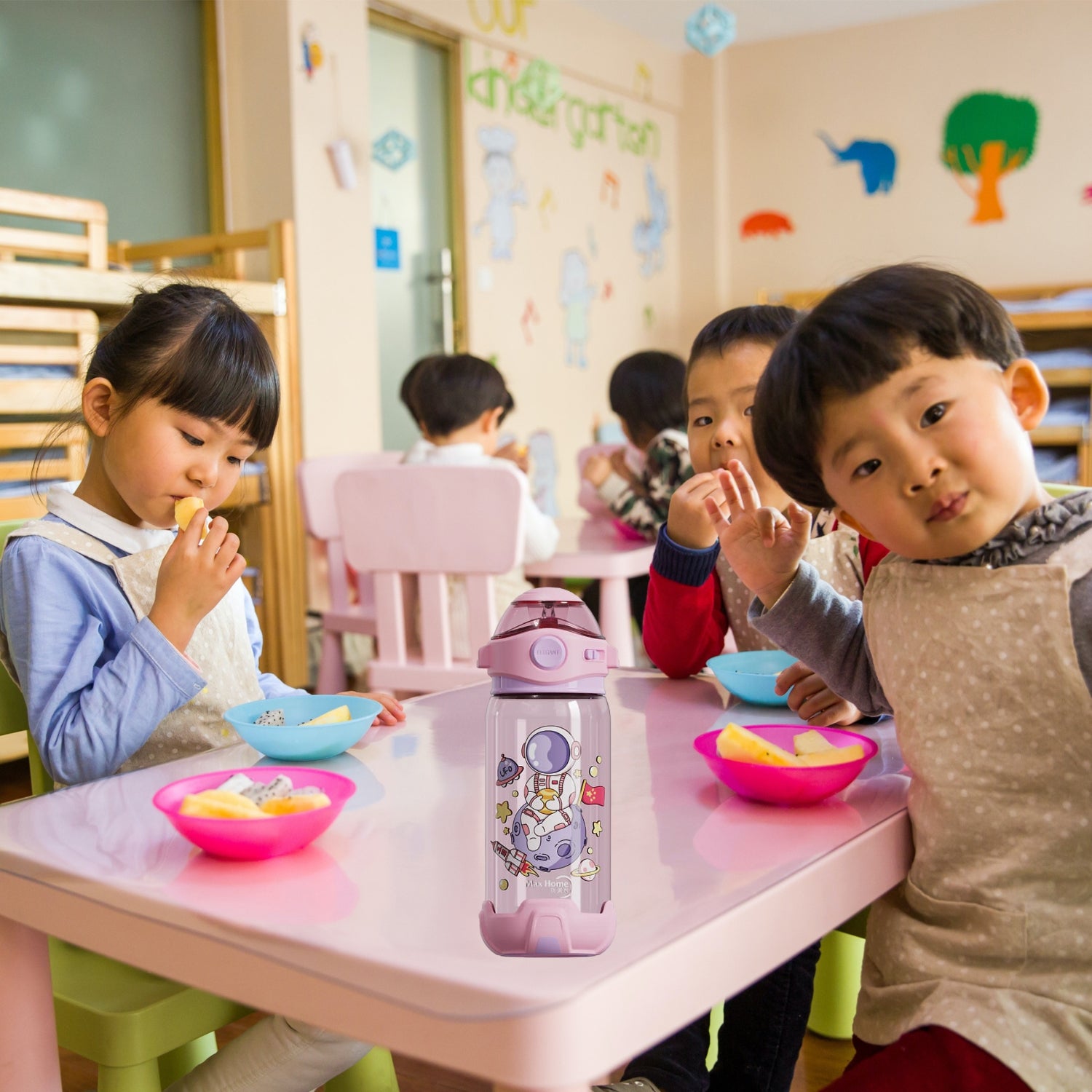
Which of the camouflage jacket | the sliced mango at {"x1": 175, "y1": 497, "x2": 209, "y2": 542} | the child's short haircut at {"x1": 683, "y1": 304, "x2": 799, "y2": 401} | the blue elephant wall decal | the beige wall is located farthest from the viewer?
the blue elephant wall decal

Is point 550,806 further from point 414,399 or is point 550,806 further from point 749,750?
point 414,399

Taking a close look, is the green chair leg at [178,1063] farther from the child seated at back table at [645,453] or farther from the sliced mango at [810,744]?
the child seated at back table at [645,453]

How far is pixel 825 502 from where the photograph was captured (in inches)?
36.2

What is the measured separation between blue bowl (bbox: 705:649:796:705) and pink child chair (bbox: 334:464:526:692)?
90 cm

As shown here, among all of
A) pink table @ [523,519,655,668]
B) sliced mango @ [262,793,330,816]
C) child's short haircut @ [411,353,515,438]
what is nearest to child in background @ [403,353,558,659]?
child's short haircut @ [411,353,515,438]

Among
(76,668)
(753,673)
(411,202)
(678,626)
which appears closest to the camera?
→ (76,668)

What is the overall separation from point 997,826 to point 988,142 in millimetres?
5660

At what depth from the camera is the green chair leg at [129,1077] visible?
34.0 inches

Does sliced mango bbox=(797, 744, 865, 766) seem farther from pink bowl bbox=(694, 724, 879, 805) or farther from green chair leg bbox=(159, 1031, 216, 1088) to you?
green chair leg bbox=(159, 1031, 216, 1088)

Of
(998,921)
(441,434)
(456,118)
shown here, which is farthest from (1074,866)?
(456,118)

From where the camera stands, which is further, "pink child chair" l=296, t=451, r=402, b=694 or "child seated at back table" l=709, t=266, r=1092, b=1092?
"pink child chair" l=296, t=451, r=402, b=694

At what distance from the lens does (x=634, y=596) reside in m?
2.79

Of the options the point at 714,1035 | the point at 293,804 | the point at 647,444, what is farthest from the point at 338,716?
the point at 647,444

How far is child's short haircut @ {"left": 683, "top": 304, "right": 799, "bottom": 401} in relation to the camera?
1.38 m
